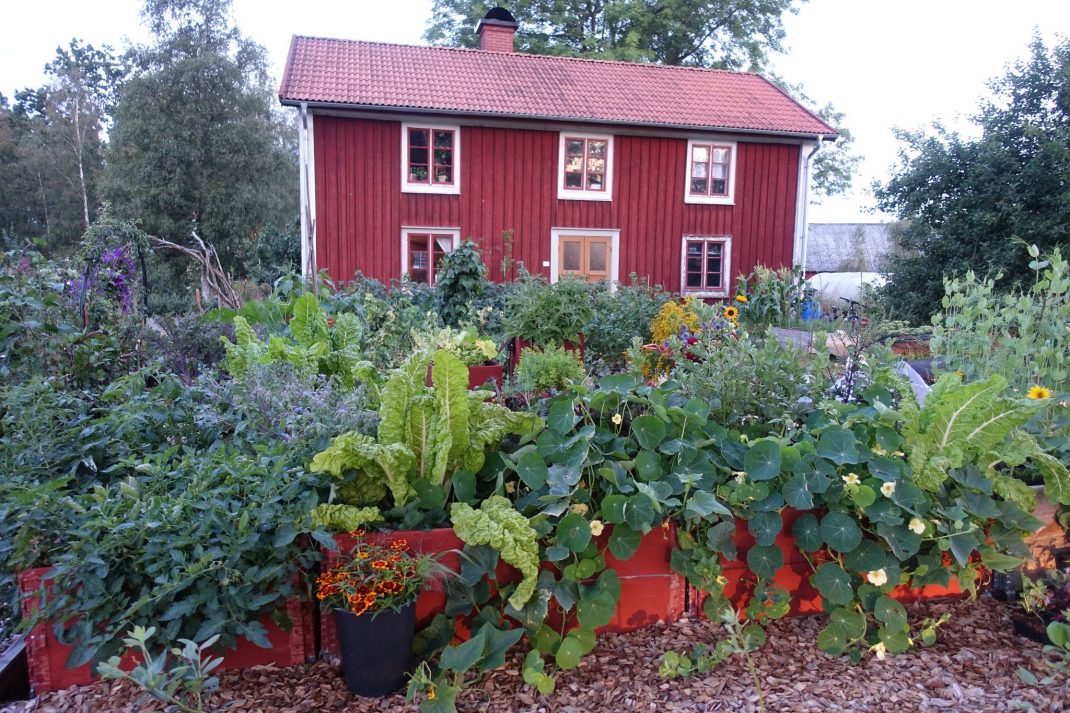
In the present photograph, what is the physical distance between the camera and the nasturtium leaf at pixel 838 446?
2082 mm

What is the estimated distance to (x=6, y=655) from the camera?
1.96 metres

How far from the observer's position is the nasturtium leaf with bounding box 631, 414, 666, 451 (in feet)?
7.28

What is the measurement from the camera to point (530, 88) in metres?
13.9

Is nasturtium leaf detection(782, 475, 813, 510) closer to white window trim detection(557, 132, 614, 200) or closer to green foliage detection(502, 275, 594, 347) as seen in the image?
green foliage detection(502, 275, 594, 347)

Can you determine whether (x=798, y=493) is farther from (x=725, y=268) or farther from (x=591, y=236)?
(x=725, y=268)

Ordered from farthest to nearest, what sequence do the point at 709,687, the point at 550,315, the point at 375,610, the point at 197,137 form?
1. the point at 197,137
2. the point at 550,315
3. the point at 709,687
4. the point at 375,610

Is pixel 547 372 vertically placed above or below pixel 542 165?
below

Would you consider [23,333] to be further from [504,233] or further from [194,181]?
[194,181]

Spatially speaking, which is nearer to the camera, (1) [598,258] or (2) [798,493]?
(2) [798,493]

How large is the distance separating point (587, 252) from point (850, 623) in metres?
12.2

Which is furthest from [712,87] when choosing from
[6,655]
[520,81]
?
[6,655]

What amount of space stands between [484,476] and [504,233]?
1115 centimetres

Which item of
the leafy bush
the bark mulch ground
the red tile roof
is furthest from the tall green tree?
the bark mulch ground

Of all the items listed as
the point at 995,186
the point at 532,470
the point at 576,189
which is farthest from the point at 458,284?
the point at 995,186
